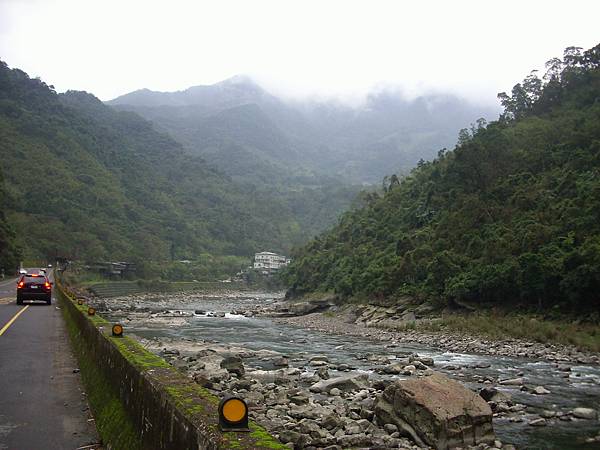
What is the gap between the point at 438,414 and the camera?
11359 millimetres

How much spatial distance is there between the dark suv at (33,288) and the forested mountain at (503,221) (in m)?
29.2

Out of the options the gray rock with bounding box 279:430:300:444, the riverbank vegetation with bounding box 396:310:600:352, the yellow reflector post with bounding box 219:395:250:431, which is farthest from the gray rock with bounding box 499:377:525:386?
the yellow reflector post with bounding box 219:395:250:431

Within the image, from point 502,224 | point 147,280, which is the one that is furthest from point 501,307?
point 147,280

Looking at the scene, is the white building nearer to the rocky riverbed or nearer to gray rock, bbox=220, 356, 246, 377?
the rocky riverbed

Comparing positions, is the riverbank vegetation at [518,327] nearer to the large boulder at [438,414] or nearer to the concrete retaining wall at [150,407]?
the large boulder at [438,414]

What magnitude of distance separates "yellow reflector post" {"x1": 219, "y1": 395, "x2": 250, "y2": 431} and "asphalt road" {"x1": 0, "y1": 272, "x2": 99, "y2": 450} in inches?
144

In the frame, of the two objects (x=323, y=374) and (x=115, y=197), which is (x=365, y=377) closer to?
(x=323, y=374)

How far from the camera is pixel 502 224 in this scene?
4709 cm

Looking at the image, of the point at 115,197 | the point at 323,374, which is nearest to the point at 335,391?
the point at 323,374

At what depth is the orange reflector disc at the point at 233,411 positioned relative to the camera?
163 inches

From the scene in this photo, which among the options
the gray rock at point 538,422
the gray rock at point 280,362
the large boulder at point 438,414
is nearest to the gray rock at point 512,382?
the gray rock at point 538,422

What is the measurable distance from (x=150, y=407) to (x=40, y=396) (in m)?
4.80

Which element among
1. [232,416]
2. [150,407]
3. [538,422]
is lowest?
[538,422]

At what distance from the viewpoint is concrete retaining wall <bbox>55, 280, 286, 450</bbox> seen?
13.5ft
